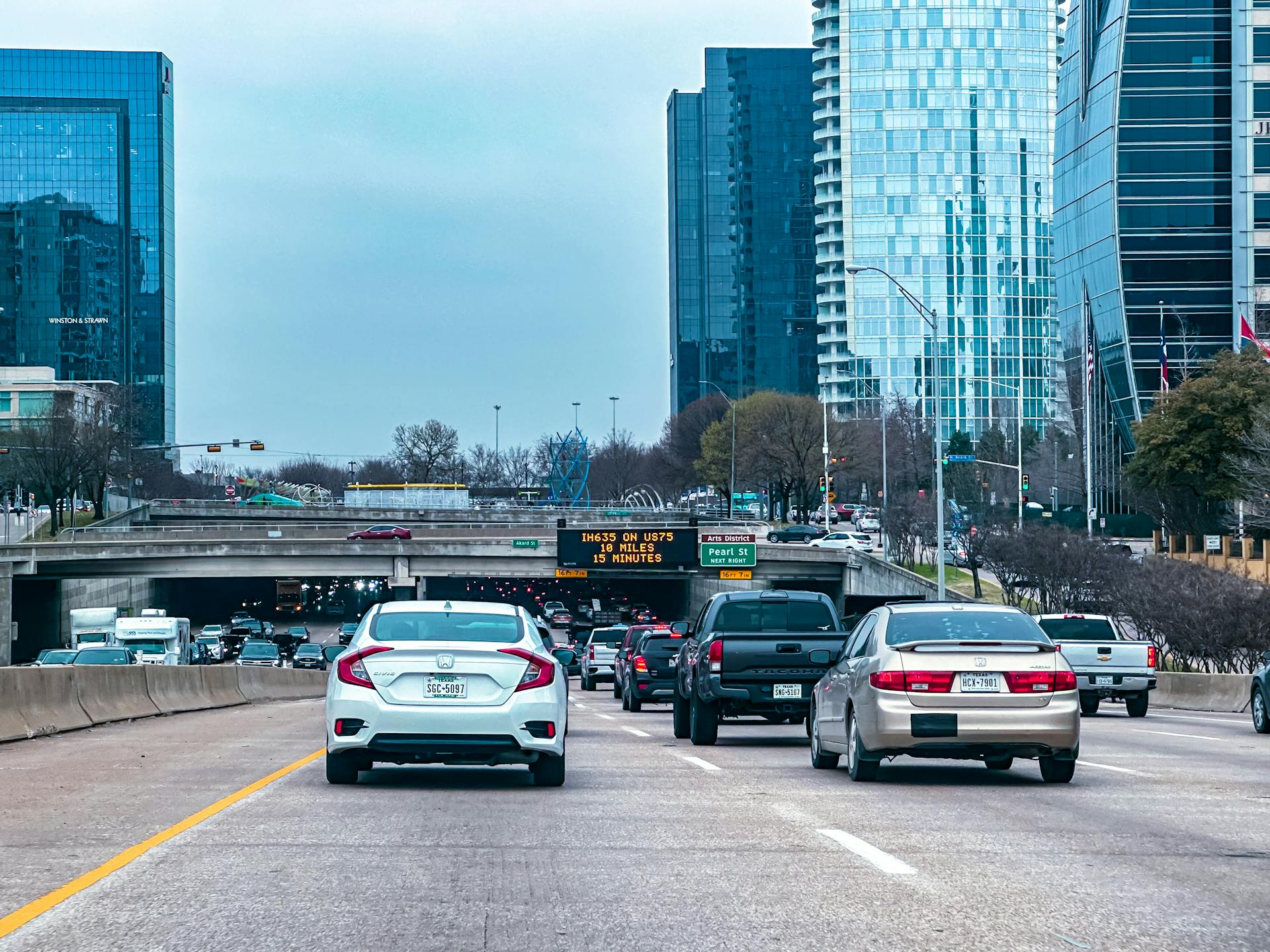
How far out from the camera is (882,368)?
173 metres

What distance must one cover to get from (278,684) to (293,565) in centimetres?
4060

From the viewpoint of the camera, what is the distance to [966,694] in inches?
528

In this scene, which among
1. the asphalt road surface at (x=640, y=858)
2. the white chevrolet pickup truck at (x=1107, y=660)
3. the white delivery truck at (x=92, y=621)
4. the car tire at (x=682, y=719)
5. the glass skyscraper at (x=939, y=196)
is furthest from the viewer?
the glass skyscraper at (x=939, y=196)

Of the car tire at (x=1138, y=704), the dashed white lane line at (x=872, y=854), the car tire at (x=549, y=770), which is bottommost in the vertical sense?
the car tire at (x=1138, y=704)

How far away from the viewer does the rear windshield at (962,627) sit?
1379 cm

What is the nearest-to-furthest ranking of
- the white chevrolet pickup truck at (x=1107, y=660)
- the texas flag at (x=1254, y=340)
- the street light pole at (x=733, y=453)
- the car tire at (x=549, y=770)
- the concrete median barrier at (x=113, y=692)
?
the car tire at (x=549, y=770), the concrete median barrier at (x=113, y=692), the white chevrolet pickup truck at (x=1107, y=660), the texas flag at (x=1254, y=340), the street light pole at (x=733, y=453)

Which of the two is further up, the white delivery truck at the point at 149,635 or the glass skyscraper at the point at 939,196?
the glass skyscraper at the point at 939,196

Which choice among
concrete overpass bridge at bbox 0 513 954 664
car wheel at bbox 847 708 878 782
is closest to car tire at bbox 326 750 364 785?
car wheel at bbox 847 708 878 782

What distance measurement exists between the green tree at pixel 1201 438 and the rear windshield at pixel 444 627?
55.8 meters

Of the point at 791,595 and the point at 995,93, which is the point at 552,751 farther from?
the point at 995,93

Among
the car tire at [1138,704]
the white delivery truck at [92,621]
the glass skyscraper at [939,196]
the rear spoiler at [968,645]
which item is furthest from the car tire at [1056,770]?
the glass skyscraper at [939,196]

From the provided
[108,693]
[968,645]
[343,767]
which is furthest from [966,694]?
[108,693]

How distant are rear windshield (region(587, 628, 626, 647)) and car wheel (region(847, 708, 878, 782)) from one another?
36.2 meters

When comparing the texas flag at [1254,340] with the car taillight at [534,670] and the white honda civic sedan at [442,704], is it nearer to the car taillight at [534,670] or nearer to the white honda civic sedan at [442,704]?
the car taillight at [534,670]
